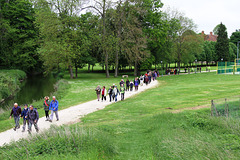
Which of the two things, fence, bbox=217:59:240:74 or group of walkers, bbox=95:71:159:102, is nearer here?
group of walkers, bbox=95:71:159:102

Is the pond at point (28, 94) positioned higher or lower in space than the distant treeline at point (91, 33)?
Answer: lower

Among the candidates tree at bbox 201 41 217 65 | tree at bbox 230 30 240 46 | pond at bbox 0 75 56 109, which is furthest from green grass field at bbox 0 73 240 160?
tree at bbox 230 30 240 46

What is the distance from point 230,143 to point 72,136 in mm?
5712

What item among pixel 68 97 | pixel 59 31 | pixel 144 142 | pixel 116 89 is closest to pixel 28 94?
pixel 68 97

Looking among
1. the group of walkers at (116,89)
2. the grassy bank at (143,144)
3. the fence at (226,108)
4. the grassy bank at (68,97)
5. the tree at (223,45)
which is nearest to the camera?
the grassy bank at (143,144)

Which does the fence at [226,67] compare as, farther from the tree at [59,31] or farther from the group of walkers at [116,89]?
the tree at [59,31]

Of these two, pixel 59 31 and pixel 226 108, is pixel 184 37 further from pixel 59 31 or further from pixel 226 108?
pixel 226 108

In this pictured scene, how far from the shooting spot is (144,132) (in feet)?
34.5

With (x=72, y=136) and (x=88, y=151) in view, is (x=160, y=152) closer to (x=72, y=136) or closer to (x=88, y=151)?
(x=88, y=151)

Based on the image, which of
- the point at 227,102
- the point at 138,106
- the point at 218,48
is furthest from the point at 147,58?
the point at 218,48

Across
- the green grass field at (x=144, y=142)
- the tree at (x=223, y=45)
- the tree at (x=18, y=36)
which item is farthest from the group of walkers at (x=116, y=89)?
the tree at (x=223, y=45)

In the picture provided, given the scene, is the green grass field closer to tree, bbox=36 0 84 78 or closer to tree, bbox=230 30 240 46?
tree, bbox=36 0 84 78

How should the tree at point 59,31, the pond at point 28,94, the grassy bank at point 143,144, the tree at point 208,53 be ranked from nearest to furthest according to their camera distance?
the grassy bank at point 143,144 → the pond at point 28,94 → the tree at point 59,31 → the tree at point 208,53

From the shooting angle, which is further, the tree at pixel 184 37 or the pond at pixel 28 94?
the tree at pixel 184 37
